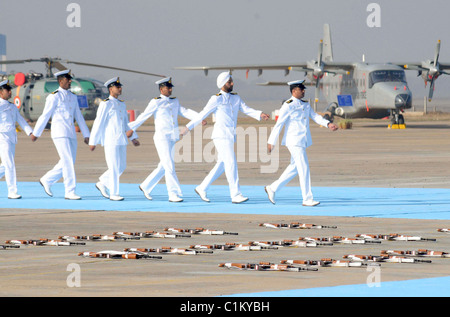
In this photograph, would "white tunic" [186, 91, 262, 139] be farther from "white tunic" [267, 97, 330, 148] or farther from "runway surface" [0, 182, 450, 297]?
"runway surface" [0, 182, 450, 297]

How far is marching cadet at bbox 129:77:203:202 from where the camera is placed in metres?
17.9

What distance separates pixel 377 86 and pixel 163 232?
49.4 metres

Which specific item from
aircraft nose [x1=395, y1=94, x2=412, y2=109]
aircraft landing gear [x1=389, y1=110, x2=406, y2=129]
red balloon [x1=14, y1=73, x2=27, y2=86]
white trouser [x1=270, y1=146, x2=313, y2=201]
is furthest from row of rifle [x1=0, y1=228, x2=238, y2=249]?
aircraft landing gear [x1=389, y1=110, x2=406, y2=129]

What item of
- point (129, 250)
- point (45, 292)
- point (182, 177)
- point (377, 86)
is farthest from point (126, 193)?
point (377, 86)

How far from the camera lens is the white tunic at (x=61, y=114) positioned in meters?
18.1

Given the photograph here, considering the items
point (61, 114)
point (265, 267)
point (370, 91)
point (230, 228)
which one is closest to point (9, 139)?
point (61, 114)

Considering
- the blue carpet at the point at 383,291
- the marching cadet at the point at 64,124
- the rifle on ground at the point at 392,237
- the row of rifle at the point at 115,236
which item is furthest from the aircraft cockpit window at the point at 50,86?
the blue carpet at the point at 383,291

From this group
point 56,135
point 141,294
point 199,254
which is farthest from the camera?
point 56,135

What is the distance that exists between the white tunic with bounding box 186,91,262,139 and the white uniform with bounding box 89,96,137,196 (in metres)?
1.28

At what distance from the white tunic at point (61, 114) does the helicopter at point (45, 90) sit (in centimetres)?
3685

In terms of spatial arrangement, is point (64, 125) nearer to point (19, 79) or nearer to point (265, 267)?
point (265, 267)

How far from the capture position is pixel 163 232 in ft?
44.1
